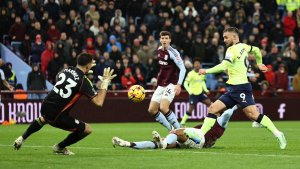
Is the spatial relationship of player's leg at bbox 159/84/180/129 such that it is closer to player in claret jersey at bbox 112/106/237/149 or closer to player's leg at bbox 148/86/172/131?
player's leg at bbox 148/86/172/131

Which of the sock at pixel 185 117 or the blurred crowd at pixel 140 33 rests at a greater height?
the blurred crowd at pixel 140 33

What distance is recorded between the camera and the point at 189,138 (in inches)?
579

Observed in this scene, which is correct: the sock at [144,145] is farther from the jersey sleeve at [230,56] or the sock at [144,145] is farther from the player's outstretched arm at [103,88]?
the jersey sleeve at [230,56]

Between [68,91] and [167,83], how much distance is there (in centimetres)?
489

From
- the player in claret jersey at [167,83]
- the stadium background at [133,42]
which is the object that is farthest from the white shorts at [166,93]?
the stadium background at [133,42]

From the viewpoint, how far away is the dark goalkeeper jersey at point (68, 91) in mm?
13758

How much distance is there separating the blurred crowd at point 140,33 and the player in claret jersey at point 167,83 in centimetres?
1069

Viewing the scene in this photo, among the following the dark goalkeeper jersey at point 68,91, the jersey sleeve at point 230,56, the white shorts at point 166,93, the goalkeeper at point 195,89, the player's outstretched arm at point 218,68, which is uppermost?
the jersey sleeve at point 230,56

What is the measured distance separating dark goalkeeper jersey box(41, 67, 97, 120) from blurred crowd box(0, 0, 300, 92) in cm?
1474

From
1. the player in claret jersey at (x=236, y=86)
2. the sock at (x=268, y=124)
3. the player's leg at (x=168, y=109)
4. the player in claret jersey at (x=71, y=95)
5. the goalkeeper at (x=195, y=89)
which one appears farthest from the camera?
the goalkeeper at (x=195, y=89)

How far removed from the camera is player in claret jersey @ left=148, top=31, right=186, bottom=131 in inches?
714

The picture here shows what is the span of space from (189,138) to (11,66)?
14.6 meters

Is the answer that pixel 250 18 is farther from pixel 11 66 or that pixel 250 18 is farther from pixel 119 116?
pixel 11 66

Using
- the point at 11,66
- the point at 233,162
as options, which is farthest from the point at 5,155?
Answer: the point at 11,66
